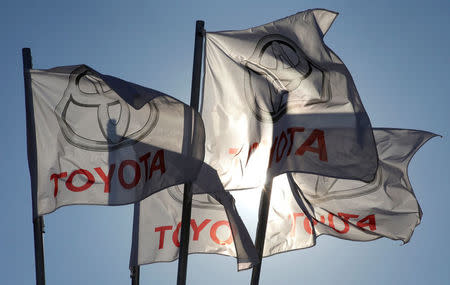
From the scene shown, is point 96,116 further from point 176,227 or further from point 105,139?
point 176,227

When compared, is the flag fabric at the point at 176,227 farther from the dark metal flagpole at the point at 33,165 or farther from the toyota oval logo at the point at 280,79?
the dark metal flagpole at the point at 33,165

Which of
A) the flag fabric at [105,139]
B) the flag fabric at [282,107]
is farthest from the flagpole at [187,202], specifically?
the flag fabric at [282,107]

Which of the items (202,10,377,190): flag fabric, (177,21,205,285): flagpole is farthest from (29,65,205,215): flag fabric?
(202,10,377,190): flag fabric

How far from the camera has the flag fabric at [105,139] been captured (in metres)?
15.5

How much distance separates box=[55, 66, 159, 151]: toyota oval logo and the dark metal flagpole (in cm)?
53

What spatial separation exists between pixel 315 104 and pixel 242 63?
1756 mm

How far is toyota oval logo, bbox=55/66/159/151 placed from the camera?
16.0m

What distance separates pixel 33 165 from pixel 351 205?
8.73 m

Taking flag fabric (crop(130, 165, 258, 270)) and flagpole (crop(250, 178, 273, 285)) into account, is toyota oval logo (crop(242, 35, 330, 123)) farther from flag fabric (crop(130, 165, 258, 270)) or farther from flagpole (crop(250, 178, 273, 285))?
flag fabric (crop(130, 165, 258, 270))

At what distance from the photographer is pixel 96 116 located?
16188 mm

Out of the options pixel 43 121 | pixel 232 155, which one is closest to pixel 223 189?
pixel 232 155

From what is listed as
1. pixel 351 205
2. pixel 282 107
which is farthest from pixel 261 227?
pixel 351 205

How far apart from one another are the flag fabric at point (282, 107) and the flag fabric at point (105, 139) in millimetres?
1687

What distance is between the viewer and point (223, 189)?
16703mm
